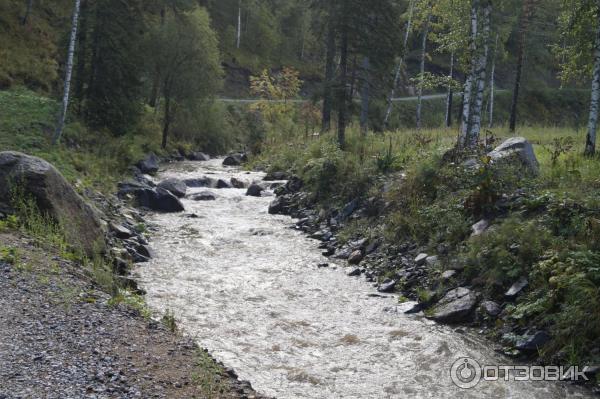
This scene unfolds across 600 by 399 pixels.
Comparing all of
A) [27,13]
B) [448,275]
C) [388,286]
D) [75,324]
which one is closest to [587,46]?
[448,275]

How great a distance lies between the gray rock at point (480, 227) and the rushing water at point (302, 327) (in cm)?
242

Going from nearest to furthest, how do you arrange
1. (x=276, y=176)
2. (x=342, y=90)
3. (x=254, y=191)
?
(x=254, y=191)
(x=342, y=90)
(x=276, y=176)

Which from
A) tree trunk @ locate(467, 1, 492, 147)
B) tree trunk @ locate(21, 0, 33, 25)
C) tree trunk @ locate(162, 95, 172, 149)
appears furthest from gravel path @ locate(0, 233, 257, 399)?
tree trunk @ locate(21, 0, 33, 25)

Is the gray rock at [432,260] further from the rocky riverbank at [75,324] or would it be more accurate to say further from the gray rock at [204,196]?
the gray rock at [204,196]

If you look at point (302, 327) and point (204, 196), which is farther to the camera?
point (204, 196)

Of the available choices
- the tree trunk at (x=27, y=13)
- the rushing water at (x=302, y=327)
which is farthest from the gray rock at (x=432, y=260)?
the tree trunk at (x=27, y=13)

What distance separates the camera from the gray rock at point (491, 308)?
30.1ft

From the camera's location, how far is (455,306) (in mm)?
9719

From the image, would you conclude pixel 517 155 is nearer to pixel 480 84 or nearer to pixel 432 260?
pixel 432 260

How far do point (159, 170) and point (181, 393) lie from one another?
80.8 feet

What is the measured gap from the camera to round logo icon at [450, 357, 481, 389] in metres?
7.41

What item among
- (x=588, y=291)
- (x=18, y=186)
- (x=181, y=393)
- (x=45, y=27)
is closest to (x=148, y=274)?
(x=18, y=186)

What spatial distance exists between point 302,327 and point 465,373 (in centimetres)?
303

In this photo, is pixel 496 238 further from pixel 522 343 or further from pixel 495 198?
pixel 522 343
